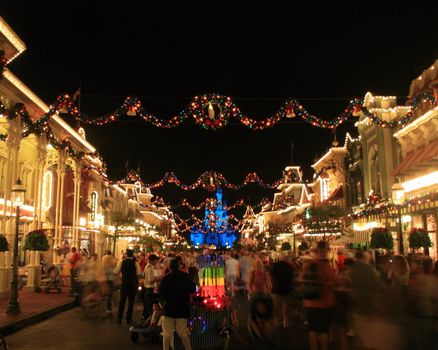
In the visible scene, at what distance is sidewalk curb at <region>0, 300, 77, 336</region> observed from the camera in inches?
509

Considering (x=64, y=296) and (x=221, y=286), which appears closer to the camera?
(x=221, y=286)

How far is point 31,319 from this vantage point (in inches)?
579

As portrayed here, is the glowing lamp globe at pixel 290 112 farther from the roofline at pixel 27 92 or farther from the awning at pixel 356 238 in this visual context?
the awning at pixel 356 238

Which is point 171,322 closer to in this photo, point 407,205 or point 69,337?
point 69,337

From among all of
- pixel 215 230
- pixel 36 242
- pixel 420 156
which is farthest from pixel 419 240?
pixel 215 230

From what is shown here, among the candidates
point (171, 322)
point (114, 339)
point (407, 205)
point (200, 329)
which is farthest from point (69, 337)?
point (407, 205)

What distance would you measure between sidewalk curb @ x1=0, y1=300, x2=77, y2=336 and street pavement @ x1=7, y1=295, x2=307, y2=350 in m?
0.19

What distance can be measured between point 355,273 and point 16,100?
60.2 ft

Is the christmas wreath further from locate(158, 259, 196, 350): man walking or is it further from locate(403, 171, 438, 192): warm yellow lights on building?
locate(158, 259, 196, 350): man walking

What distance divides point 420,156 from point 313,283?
21.4 metres

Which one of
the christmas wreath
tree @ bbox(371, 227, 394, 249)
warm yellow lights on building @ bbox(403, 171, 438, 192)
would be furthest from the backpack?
warm yellow lights on building @ bbox(403, 171, 438, 192)

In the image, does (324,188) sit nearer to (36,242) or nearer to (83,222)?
(83,222)

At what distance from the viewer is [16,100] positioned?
22656 millimetres

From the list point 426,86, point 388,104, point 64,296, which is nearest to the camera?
point 64,296
